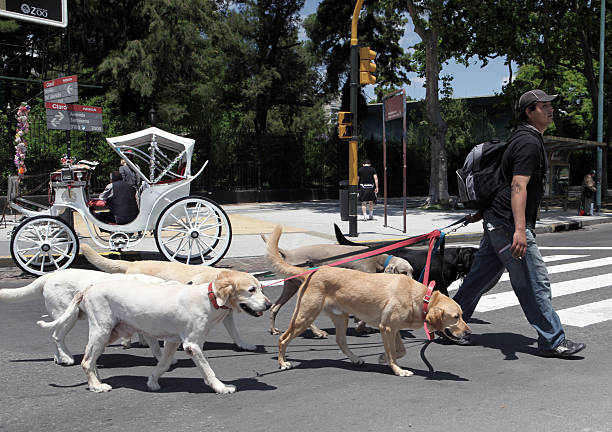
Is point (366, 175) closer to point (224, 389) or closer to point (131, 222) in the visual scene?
point (131, 222)

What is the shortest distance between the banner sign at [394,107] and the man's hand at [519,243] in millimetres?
9322

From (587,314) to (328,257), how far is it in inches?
125

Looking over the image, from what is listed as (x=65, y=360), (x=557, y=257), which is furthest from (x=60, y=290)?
(x=557, y=257)

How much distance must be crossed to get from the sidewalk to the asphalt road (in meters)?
6.02

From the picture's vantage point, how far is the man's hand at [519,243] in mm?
4738

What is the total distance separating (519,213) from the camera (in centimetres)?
477

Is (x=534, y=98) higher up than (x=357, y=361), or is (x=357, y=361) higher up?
(x=534, y=98)

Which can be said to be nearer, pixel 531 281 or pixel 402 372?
pixel 402 372

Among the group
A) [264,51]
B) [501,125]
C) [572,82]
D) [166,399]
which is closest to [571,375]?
[166,399]

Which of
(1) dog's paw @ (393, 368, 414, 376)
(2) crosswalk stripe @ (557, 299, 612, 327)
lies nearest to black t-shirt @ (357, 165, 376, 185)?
(2) crosswalk stripe @ (557, 299, 612, 327)

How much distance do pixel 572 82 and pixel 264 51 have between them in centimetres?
2205

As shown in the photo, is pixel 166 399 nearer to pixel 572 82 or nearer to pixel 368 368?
pixel 368 368

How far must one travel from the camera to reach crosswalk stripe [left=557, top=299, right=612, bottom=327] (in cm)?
624

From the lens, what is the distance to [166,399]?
13.5ft
